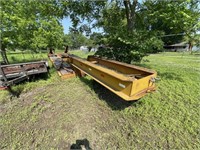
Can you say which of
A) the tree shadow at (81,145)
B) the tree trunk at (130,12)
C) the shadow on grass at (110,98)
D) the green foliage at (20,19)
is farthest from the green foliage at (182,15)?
the green foliage at (20,19)

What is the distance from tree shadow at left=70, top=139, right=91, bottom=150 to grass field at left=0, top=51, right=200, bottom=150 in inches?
0.7

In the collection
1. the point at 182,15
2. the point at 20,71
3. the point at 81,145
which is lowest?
the point at 81,145

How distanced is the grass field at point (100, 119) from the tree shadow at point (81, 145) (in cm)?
2

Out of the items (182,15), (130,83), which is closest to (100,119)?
(130,83)

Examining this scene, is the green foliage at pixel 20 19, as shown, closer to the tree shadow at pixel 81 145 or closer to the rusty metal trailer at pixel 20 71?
the rusty metal trailer at pixel 20 71

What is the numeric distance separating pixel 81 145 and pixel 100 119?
71 centimetres

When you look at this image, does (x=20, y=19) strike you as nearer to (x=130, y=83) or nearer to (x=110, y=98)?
(x=110, y=98)

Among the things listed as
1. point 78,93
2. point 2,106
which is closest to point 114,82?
point 78,93

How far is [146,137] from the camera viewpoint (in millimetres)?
2287

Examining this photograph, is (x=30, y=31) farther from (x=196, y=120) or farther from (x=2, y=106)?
(x=196, y=120)

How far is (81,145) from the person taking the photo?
2.19 meters

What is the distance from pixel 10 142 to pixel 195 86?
15.3 ft

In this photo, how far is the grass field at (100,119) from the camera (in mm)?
2246

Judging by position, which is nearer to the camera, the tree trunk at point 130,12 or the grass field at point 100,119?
the grass field at point 100,119
